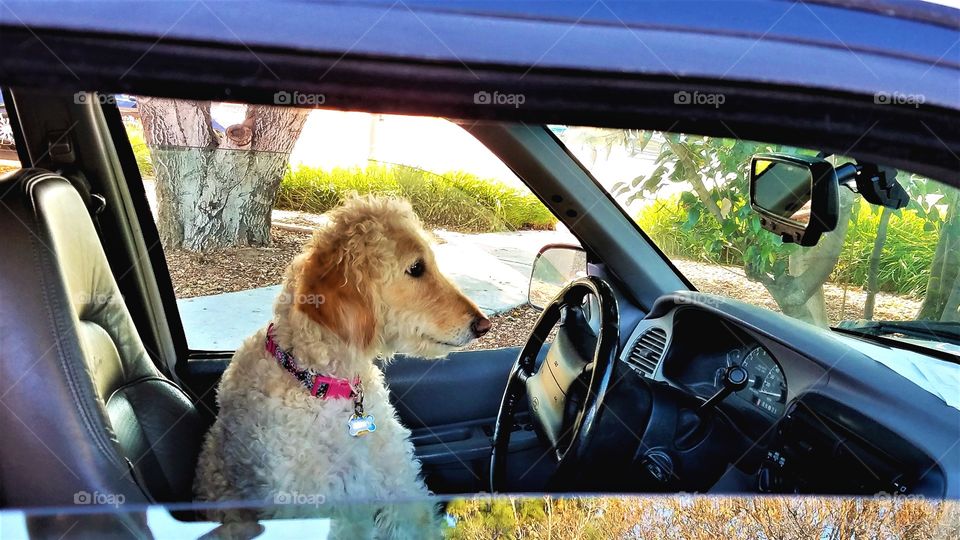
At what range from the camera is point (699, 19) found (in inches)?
32.0

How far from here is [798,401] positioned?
1.76 meters

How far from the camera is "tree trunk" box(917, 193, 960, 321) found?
2018 millimetres

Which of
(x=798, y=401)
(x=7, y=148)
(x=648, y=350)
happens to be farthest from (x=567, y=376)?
(x=7, y=148)

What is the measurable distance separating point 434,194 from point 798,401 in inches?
133

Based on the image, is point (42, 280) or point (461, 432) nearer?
point (42, 280)

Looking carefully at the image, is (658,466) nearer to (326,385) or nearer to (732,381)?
(732,381)

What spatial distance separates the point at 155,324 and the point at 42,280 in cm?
166

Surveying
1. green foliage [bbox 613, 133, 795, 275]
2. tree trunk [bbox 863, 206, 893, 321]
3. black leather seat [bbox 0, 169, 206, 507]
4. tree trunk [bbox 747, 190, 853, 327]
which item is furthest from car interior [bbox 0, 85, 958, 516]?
tree trunk [bbox 863, 206, 893, 321]

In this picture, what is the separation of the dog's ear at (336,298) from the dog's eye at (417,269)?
201 millimetres

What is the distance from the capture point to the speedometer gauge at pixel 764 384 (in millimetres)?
1896

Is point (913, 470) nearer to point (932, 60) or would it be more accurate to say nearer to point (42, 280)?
point (932, 60)

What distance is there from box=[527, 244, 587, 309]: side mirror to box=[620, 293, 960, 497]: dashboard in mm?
493

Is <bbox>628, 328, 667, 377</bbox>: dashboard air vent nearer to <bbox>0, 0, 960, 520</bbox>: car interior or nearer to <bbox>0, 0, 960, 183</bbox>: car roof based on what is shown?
<bbox>0, 0, 960, 520</bbox>: car interior

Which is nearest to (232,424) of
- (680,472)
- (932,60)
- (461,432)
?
(461,432)
